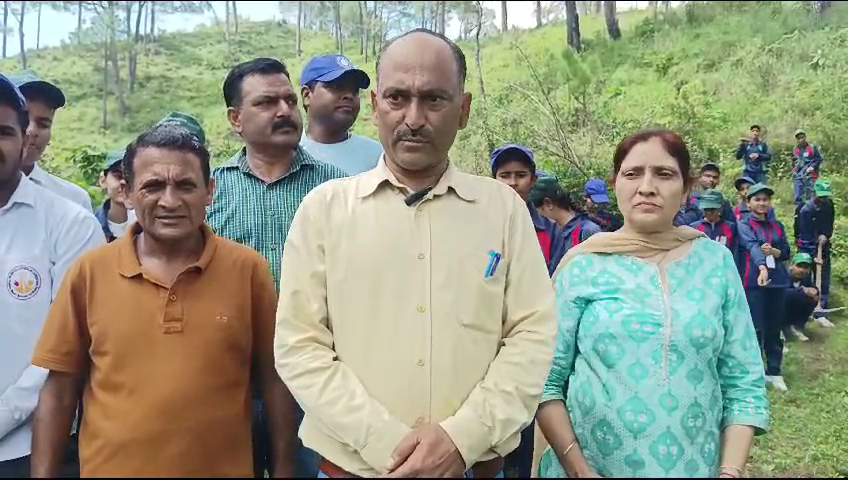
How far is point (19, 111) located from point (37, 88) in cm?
116

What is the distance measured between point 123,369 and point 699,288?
4.92 feet

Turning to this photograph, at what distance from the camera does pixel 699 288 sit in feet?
6.42

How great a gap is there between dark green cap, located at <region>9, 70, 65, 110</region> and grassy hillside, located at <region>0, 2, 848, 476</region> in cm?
158

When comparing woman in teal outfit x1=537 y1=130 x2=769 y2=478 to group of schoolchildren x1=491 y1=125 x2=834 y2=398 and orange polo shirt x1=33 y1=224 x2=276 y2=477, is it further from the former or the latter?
group of schoolchildren x1=491 y1=125 x2=834 y2=398

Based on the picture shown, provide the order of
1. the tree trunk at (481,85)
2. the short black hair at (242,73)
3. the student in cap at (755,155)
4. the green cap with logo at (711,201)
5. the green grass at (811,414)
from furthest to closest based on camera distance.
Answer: the tree trunk at (481,85)
the student in cap at (755,155)
the green cap with logo at (711,201)
the green grass at (811,414)
the short black hair at (242,73)

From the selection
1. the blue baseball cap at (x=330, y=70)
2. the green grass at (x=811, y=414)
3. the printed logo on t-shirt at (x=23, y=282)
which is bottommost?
the green grass at (x=811, y=414)

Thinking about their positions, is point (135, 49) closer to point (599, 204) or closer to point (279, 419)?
point (599, 204)

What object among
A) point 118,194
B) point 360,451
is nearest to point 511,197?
point 360,451

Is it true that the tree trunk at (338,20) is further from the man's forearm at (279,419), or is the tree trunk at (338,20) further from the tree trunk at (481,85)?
the man's forearm at (279,419)

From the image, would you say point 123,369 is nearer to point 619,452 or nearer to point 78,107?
point 619,452

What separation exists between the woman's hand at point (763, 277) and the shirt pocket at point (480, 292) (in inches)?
181

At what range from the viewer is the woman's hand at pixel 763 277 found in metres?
5.61

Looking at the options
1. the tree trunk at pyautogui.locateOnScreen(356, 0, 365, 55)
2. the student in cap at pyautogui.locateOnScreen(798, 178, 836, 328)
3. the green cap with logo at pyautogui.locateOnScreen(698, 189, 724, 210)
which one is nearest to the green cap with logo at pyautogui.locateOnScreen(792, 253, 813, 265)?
the student in cap at pyautogui.locateOnScreen(798, 178, 836, 328)

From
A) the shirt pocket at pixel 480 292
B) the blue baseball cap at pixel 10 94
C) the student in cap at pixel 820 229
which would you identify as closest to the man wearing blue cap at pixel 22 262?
the blue baseball cap at pixel 10 94
